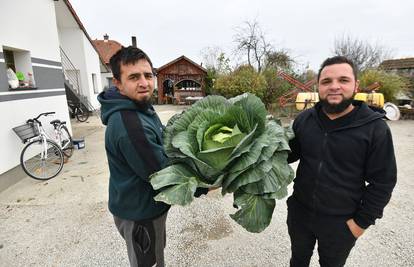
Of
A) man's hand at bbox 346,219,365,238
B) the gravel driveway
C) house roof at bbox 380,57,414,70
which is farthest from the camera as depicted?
house roof at bbox 380,57,414,70

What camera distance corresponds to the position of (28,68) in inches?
201

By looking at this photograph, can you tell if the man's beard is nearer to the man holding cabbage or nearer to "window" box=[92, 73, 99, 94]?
the man holding cabbage

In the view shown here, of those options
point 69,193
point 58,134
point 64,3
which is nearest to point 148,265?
point 69,193

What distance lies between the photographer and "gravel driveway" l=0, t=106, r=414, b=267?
230cm

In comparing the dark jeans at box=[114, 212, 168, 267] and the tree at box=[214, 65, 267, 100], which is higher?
the tree at box=[214, 65, 267, 100]

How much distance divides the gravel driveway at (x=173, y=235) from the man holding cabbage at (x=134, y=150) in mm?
1014

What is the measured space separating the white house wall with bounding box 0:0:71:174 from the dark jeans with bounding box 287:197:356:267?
4618 millimetres

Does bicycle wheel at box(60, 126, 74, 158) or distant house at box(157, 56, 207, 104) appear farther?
distant house at box(157, 56, 207, 104)

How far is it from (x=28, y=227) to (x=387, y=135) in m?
3.71

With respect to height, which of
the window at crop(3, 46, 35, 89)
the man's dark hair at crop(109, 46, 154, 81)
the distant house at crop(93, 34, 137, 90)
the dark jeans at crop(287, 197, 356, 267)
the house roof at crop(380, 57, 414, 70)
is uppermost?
the distant house at crop(93, 34, 137, 90)

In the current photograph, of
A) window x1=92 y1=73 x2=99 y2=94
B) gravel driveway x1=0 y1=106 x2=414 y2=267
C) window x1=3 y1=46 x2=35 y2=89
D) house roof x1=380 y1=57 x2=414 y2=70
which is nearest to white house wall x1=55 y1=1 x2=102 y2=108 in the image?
window x1=92 y1=73 x2=99 y2=94

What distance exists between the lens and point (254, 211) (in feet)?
3.61

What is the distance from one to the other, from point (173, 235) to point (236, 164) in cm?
192

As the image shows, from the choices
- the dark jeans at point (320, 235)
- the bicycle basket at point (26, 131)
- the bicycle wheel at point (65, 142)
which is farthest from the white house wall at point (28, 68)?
the dark jeans at point (320, 235)
